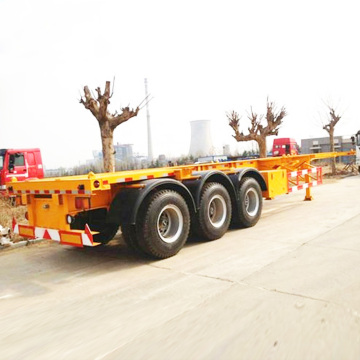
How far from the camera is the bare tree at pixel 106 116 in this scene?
9312 millimetres

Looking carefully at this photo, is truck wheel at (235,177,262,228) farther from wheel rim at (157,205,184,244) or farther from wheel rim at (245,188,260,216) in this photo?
wheel rim at (157,205,184,244)

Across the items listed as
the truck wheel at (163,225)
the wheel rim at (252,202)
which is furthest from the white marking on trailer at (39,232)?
the wheel rim at (252,202)

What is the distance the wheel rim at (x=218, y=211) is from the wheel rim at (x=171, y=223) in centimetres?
109

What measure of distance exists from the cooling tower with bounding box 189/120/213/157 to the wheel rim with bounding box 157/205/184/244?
4440 cm

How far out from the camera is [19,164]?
13.7m

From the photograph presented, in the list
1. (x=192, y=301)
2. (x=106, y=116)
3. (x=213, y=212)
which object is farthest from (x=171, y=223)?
(x=106, y=116)

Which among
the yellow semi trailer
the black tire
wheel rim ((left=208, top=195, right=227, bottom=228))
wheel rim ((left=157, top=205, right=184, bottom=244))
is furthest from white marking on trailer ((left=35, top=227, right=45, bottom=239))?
wheel rim ((left=208, top=195, right=227, bottom=228))

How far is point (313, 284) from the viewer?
3988mm

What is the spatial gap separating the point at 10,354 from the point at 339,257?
4148mm

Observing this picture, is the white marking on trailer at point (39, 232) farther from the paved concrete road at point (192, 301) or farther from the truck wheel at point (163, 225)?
the truck wheel at point (163, 225)

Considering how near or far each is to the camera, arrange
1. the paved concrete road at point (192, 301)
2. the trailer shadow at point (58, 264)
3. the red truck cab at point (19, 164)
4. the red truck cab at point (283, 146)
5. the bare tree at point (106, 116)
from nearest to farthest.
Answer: the paved concrete road at point (192, 301) → the trailer shadow at point (58, 264) → the bare tree at point (106, 116) → the red truck cab at point (19, 164) → the red truck cab at point (283, 146)

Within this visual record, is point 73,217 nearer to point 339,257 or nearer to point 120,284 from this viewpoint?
point 120,284

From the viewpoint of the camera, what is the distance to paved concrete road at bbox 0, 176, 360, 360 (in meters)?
2.87

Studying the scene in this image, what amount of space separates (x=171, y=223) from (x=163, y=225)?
13 centimetres
